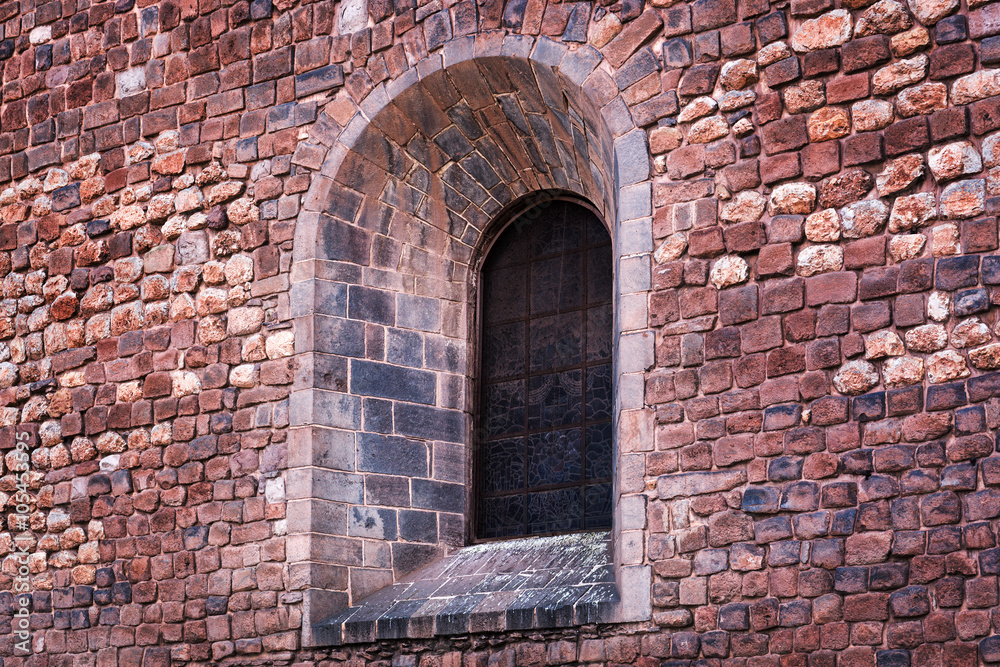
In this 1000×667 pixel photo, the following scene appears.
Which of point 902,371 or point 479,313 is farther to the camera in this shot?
point 479,313

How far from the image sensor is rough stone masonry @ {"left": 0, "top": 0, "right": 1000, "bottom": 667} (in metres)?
5.58

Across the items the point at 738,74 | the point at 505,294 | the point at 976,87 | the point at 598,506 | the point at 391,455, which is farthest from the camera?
the point at 505,294

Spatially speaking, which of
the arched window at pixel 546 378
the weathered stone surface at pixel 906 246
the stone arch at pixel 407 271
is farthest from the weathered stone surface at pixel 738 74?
the arched window at pixel 546 378

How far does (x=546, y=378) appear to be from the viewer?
24.7 feet

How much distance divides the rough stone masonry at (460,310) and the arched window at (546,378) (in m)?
0.15

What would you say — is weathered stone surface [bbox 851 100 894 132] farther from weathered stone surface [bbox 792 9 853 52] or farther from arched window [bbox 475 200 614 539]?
arched window [bbox 475 200 614 539]

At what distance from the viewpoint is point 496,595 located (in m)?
6.60

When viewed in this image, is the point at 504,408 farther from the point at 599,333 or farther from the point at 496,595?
the point at 496,595

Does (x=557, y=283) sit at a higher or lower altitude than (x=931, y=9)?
lower

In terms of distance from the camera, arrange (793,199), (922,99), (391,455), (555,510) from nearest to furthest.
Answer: (922,99)
(793,199)
(555,510)
(391,455)

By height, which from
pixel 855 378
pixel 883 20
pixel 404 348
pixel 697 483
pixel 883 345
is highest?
pixel 883 20

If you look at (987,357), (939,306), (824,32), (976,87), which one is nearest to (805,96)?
(824,32)

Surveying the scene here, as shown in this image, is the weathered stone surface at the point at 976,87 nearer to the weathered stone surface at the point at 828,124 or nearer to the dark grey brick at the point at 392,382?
the weathered stone surface at the point at 828,124

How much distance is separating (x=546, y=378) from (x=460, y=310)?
692mm
